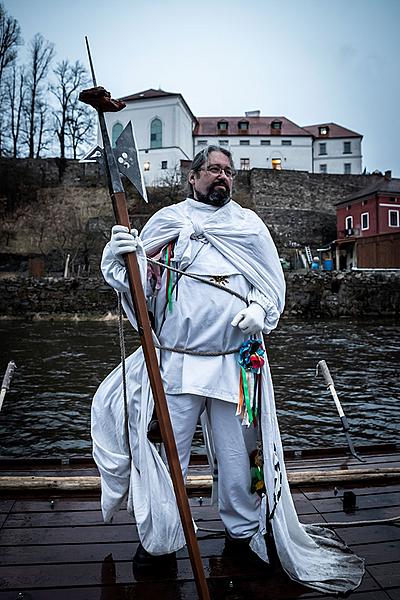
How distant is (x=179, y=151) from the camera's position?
46.7 metres

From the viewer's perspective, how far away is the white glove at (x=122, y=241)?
6.86ft

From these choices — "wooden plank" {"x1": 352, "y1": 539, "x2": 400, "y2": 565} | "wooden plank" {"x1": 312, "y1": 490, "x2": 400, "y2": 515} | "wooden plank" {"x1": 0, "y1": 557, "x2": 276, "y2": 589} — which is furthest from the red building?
"wooden plank" {"x1": 0, "y1": 557, "x2": 276, "y2": 589}

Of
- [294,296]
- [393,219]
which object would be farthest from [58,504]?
[393,219]

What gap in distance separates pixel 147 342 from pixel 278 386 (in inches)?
299

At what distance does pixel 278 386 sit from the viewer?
9344 mm

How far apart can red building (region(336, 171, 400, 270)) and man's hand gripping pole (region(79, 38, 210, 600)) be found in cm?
2919

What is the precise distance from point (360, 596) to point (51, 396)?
285 inches

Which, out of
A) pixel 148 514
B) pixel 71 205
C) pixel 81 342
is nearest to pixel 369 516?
pixel 148 514

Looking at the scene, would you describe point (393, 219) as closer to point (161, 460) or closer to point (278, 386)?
point (278, 386)

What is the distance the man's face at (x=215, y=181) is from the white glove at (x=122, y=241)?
0.61m

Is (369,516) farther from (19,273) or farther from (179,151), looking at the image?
(179,151)

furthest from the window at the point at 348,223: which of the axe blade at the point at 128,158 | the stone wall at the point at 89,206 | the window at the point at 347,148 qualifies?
the axe blade at the point at 128,158

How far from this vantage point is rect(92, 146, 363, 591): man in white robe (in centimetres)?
227

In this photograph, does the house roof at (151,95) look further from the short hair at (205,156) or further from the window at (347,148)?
the short hair at (205,156)
